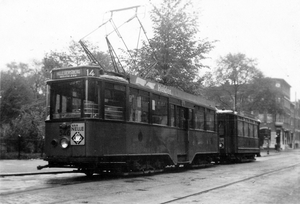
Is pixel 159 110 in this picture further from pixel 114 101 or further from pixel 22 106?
pixel 22 106

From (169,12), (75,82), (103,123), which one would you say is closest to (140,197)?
(103,123)

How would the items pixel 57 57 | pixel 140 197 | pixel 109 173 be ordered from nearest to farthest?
pixel 140 197
pixel 109 173
pixel 57 57

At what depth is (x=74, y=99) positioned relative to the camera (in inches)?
464

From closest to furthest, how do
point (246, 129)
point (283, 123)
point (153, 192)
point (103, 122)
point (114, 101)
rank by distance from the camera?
1. point (153, 192)
2. point (103, 122)
3. point (114, 101)
4. point (246, 129)
5. point (283, 123)

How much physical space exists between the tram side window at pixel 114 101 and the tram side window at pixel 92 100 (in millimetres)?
309

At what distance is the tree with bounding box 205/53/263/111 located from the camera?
45.0m

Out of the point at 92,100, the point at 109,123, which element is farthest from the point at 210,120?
the point at 92,100

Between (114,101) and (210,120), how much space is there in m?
8.73

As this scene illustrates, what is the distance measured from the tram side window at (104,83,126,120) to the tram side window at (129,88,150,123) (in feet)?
1.56

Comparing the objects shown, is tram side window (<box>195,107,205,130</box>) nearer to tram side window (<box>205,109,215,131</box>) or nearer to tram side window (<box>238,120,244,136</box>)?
tram side window (<box>205,109,215,131</box>)

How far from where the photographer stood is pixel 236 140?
24.0m

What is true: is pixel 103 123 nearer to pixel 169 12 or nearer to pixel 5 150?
pixel 5 150

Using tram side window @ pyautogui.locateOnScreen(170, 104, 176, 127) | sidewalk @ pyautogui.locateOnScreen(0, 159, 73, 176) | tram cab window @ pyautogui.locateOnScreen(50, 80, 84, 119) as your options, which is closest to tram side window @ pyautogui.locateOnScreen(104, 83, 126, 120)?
tram cab window @ pyautogui.locateOnScreen(50, 80, 84, 119)

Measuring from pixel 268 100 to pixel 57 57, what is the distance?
26.0m
